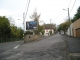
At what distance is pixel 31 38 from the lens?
34844mm

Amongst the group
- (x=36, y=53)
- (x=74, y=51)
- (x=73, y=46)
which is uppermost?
(x=73, y=46)

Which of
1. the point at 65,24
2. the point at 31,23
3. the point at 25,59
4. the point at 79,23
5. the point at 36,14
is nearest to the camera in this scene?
the point at 25,59

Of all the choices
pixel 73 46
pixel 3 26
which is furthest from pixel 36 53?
pixel 3 26

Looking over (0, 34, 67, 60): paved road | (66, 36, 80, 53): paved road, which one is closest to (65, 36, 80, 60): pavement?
(66, 36, 80, 53): paved road

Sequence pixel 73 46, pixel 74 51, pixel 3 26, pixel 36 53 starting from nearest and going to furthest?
pixel 74 51, pixel 36 53, pixel 73 46, pixel 3 26

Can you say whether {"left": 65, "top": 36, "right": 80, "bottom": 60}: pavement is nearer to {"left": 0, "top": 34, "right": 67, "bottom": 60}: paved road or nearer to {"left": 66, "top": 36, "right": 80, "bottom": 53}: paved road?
{"left": 66, "top": 36, "right": 80, "bottom": 53}: paved road

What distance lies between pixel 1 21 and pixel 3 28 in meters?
2.30

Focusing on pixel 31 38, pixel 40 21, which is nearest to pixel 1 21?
pixel 40 21

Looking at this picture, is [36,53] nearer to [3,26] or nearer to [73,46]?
[73,46]

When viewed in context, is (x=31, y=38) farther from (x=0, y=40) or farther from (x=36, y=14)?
(x=36, y=14)

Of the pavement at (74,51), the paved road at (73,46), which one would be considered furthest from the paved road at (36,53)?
the paved road at (73,46)

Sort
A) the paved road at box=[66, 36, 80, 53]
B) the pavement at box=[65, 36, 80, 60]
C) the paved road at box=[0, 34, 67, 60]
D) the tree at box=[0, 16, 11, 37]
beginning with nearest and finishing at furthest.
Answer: the pavement at box=[65, 36, 80, 60] < the paved road at box=[0, 34, 67, 60] < the paved road at box=[66, 36, 80, 53] < the tree at box=[0, 16, 11, 37]

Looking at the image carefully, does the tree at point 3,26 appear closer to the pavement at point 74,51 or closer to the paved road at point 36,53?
the paved road at point 36,53

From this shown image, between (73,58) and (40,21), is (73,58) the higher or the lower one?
the lower one
